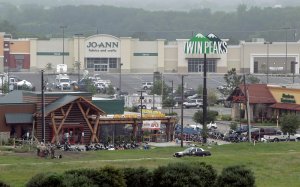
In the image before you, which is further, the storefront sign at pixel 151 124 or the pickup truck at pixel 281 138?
the storefront sign at pixel 151 124

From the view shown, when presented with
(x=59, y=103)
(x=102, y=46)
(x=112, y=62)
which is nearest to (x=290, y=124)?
(x=59, y=103)

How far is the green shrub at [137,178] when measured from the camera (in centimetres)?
3006

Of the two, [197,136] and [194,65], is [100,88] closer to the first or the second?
[194,65]

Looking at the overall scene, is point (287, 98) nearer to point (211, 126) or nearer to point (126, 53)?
point (211, 126)

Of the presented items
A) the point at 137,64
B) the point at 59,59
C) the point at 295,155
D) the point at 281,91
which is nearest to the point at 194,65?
the point at 137,64

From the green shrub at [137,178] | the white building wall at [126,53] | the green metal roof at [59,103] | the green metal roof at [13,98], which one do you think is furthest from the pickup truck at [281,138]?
the white building wall at [126,53]

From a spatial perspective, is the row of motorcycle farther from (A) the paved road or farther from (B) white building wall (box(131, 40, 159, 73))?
(B) white building wall (box(131, 40, 159, 73))

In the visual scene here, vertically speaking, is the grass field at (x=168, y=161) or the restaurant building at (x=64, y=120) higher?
the restaurant building at (x=64, y=120)

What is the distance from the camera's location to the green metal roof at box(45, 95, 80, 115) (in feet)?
182

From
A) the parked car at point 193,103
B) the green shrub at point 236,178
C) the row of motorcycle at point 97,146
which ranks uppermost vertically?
the parked car at point 193,103

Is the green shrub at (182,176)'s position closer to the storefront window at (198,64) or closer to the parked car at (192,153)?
the parked car at (192,153)

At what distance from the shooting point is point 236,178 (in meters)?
30.4

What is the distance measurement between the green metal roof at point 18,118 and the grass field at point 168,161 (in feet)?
28.5

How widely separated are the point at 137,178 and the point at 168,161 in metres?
10.8
